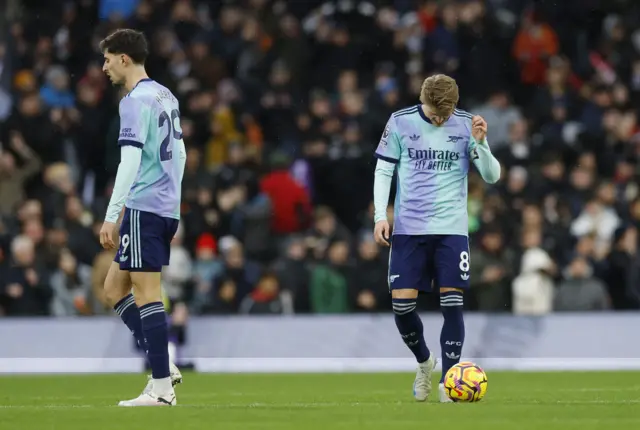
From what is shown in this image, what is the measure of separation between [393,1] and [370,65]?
144 centimetres

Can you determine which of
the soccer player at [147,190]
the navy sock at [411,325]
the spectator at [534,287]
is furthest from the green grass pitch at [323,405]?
the spectator at [534,287]

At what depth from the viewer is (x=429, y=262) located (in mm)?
11266

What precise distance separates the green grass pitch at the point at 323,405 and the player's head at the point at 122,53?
2145mm

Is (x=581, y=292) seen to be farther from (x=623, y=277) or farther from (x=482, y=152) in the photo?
(x=482, y=152)

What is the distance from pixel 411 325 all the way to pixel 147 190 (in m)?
2.22

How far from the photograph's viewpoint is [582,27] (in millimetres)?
23391

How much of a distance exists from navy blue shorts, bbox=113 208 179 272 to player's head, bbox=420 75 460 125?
2.09m

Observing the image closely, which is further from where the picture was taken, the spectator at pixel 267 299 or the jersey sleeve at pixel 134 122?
the spectator at pixel 267 299

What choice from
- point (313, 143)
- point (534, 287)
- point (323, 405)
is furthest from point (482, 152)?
point (313, 143)

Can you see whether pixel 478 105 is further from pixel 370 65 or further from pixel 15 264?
pixel 15 264

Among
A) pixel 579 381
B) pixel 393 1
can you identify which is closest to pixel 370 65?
pixel 393 1

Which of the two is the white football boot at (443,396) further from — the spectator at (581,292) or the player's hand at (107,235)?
the spectator at (581,292)

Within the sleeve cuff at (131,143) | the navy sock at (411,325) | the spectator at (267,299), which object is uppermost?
the sleeve cuff at (131,143)

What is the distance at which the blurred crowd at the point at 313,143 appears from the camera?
61.5ft
